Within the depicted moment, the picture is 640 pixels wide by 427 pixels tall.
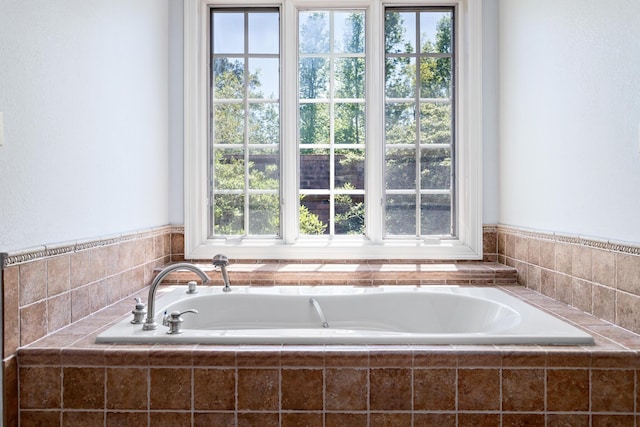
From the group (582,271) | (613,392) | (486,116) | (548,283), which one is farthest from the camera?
(486,116)

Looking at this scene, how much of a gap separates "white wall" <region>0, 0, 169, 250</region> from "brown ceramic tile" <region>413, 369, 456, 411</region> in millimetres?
1412

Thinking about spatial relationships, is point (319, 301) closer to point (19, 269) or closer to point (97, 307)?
point (97, 307)

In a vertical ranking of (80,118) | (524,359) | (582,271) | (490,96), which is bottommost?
(524,359)

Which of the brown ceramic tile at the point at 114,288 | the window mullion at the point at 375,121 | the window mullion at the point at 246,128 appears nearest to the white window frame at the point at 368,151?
the window mullion at the point at 375,121

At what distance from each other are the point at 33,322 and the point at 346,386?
1117mm

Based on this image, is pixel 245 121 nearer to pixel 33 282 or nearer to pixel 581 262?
pixel 33 282

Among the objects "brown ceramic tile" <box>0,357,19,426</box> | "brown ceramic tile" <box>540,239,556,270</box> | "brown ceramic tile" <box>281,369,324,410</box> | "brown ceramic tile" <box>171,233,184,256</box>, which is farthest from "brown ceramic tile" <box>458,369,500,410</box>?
"brown ceramic tile" <box>171,233,184,256</box>

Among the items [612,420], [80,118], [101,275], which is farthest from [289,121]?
[612,420]

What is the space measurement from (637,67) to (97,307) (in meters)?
2.38

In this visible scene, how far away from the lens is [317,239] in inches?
126

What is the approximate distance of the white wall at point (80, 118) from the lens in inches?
65.0

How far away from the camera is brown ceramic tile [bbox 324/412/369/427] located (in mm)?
1600

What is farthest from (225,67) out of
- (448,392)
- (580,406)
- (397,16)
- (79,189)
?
(580,406)

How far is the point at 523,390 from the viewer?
1602 millimetres
